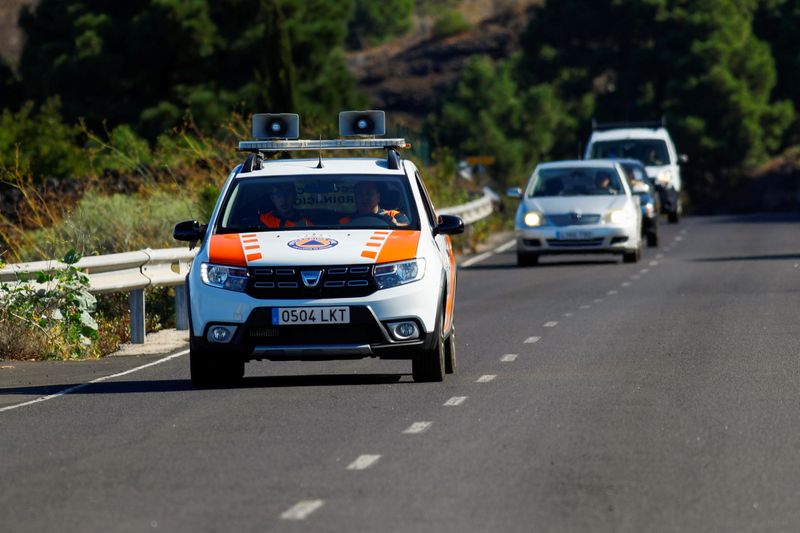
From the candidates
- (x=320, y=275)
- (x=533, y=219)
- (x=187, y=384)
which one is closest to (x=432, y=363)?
(x=320, y=275)

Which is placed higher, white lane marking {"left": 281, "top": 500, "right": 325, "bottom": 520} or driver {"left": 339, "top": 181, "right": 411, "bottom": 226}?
driver {"left": 339, "top": 181, "right": 411, "bottom": 226}

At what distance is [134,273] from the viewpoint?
1798 cm

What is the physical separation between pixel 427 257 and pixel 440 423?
2318 millimetres

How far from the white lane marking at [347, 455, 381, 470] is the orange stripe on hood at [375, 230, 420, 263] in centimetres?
336

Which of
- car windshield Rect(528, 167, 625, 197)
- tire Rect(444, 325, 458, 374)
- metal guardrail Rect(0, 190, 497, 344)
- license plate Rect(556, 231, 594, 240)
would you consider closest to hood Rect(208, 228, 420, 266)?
tire Rect(444, 325, 458, 374)

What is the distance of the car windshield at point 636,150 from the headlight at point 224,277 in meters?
30.4

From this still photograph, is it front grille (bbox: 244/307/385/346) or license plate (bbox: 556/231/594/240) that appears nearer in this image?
front grille (bbox: 244/307/385/346)

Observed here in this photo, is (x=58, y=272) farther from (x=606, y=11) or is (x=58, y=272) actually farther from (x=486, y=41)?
(x=486, y=41)

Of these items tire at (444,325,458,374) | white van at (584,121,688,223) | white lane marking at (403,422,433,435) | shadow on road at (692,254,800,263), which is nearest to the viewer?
white lane marking at (403,422,433,435)

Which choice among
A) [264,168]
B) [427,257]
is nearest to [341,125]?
[264,168]

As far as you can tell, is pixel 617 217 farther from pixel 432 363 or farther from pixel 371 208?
pixel 432 363

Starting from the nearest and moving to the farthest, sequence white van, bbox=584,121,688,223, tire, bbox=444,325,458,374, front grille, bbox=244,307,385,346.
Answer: front grille, bbox=244,307,385,346, tire, bbox=444,325,458,374, white van, bbox=584,121,688,223

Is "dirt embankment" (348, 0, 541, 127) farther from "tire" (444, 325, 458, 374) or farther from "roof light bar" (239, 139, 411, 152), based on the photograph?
"tire" (444, 325, 458, 374)

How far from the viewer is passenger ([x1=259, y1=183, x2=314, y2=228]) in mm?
13945
